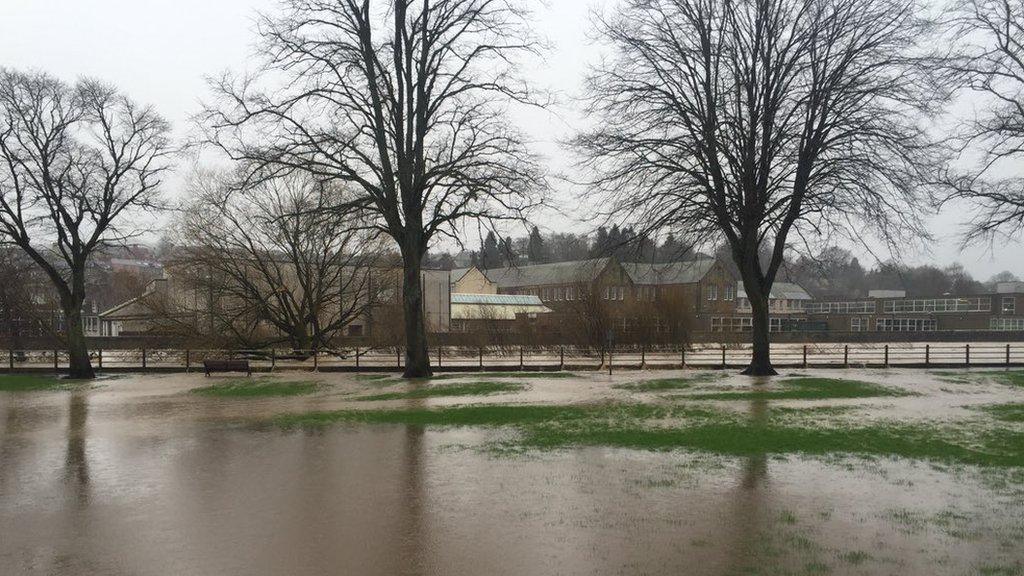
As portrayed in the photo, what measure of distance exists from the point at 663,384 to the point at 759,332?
20.3 feet

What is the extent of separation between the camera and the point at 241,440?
47.5 ft

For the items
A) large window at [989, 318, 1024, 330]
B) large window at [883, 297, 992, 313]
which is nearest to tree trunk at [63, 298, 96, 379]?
large window at [989, 318, 1024, 330]

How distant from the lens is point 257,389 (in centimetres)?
2405

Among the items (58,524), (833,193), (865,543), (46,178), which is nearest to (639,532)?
(865,543)


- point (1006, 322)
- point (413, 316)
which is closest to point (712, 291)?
point (1006, 322)

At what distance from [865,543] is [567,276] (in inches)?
3623

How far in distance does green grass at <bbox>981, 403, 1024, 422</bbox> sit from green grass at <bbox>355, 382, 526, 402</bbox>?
12050mm

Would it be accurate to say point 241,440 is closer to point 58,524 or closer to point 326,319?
point 58,524

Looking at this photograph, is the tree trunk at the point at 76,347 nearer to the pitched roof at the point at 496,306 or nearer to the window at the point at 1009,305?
the pitched roof at the point at 496,306

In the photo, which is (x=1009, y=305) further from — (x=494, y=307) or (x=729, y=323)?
(x=494, y=307)

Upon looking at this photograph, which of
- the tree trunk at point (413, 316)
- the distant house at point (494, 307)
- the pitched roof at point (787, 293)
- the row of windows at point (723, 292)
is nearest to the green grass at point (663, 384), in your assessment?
the tree trunk at point (413, 316)

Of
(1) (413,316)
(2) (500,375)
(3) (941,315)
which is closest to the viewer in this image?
(1) (413,316)

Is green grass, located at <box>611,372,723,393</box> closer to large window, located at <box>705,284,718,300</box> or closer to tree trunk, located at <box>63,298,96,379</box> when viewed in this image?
tree trunk, located at <box>63,298,96,379</box>

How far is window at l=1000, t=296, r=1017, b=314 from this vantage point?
271ft
